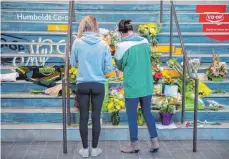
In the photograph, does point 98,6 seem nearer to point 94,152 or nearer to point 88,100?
point 88,100

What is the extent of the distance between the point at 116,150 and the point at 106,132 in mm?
440

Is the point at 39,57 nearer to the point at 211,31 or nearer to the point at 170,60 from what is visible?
the point at 170,60

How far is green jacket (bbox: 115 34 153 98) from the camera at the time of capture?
15.2ft

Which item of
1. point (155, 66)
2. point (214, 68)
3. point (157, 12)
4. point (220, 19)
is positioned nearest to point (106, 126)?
point (155, 66)

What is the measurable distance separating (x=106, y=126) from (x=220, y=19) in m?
3.56

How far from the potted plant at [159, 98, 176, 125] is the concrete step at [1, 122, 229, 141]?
0.14 m

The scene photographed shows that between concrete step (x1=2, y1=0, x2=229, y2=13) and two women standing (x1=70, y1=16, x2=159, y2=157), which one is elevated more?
concrete step (x1=2, y1=0, x2=229, y2=13)

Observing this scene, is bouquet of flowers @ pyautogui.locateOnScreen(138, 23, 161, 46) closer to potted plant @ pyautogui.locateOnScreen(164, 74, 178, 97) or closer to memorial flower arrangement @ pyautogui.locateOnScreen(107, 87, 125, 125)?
potted plant @ pyautogui.locateOnScreen(164, 74, 178, 97)

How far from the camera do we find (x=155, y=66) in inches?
235

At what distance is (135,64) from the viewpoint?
15.2ft

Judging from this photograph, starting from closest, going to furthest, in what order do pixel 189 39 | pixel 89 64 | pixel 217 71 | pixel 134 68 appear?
pixel 89 64 → pixel 134 68 → pixel 217 71 → pixel 189 39

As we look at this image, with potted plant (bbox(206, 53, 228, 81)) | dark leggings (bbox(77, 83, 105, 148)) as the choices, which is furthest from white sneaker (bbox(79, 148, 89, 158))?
potted plant (bbox(206, 53, 228, 81))

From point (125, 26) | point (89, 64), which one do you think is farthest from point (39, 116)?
point (125, 26)

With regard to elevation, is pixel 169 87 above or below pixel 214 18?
below
